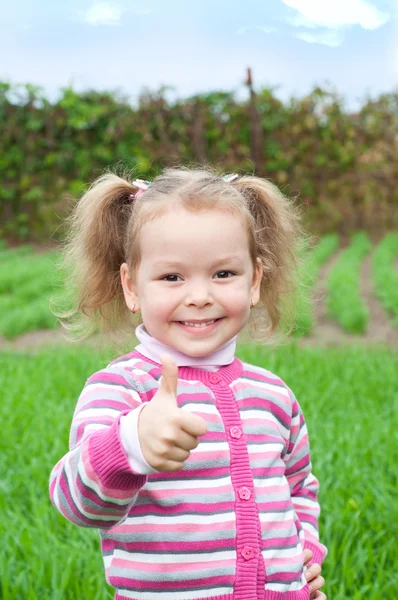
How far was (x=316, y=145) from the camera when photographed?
9953 mm

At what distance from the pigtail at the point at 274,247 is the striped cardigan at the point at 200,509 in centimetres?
37

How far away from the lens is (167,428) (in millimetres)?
909

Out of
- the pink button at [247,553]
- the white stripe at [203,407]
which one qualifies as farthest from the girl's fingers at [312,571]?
the white stripe at [203,407]

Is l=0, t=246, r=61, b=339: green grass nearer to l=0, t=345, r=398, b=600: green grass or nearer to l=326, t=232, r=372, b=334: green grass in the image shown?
l=0, t=345, r=398, b=600: green grass

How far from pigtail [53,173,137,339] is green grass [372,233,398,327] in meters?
3.47

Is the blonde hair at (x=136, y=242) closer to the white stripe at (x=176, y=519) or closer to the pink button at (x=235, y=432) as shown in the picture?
the pink button at (x=235, y=432)

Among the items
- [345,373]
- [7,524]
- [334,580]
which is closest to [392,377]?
[345,373]

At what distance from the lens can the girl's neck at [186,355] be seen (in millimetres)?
1251

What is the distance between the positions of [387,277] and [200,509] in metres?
5.19

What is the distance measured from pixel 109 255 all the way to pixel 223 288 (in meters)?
0.36

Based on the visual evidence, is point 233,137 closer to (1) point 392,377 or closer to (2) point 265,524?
(1) point 392,377

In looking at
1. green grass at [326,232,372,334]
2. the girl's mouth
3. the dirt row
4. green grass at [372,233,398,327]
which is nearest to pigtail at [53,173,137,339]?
the girl's mouth

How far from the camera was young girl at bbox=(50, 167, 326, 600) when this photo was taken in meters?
1.14

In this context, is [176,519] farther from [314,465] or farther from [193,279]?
[314,465]
